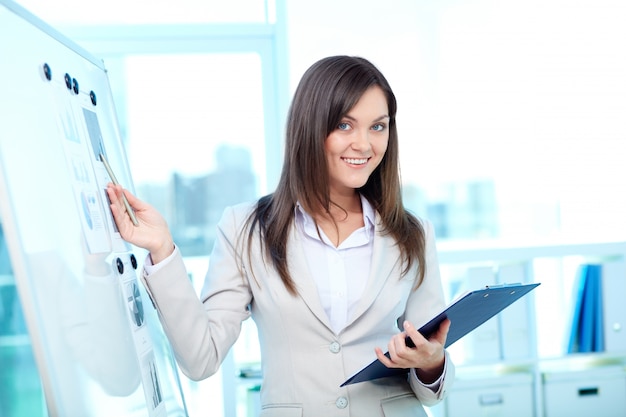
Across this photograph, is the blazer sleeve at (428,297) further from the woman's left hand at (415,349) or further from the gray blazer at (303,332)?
the woman's left hand at (415,349)

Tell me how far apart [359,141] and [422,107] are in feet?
5.77

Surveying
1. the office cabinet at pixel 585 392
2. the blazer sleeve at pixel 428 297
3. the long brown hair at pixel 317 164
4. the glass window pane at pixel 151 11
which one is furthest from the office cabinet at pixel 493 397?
the glass window pane at pixel 151 11

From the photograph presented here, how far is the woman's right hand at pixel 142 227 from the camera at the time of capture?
1.34m

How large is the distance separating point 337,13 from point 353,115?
150 centimetres

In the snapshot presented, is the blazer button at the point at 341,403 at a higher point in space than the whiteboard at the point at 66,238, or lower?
lower

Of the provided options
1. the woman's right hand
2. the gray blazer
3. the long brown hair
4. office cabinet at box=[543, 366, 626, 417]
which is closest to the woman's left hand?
the gray blazer

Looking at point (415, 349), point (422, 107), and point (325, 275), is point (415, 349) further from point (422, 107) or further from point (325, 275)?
point (422, 107)

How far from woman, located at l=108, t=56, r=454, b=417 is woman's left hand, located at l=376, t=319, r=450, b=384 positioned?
0.07 feet

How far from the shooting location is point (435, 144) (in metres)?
3.35

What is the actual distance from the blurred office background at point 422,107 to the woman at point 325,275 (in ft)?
3.50

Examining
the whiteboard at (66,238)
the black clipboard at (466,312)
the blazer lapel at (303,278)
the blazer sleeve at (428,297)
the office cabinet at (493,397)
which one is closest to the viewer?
the whiteboard at (66,238)

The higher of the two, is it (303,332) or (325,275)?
(325,275)

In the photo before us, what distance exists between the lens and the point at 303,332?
1.59 m

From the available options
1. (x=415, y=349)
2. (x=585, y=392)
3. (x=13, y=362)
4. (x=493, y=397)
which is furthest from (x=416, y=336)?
(x=585, y=392)
